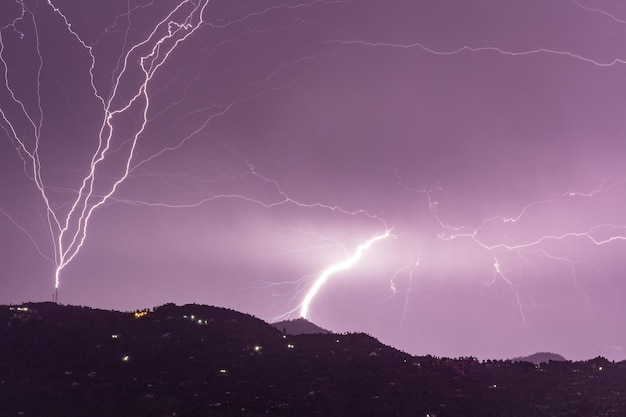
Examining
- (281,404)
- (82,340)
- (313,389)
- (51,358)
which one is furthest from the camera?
(82,340)

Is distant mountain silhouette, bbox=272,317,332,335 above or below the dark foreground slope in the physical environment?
above

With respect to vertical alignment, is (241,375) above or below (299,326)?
below

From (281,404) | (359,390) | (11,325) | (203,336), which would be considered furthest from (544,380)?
(11,325)

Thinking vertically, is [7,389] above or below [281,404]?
above

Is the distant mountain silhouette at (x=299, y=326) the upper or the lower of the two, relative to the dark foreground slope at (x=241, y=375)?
upper

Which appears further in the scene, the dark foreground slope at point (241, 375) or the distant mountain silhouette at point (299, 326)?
the distant mountain silhouette at point (299, 326)

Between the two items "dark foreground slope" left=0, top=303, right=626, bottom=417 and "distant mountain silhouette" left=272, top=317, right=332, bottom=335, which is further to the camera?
"distant mountain silhouette" left=272, top=317, right=332, bottom=335

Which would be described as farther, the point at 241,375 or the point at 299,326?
the point at 299,326

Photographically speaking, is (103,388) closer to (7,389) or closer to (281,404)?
(7,389)
